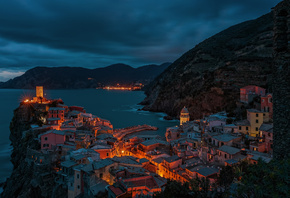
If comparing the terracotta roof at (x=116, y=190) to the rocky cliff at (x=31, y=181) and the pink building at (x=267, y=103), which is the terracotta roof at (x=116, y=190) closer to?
the rocky cliff at (x=31, y=181)

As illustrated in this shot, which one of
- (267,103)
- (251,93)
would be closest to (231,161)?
(267,103)

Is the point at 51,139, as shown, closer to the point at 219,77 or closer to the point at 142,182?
the point at 142,182

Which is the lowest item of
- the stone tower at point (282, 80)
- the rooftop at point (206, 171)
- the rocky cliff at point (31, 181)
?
the rocky cliff at point (31, 181)

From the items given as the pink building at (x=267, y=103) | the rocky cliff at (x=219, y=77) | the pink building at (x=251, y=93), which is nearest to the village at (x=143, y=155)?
the pink building at (x=267, y=103)

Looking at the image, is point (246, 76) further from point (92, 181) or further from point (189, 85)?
point (92, 181)

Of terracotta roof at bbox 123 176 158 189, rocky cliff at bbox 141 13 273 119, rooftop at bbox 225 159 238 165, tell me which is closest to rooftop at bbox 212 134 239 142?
rooftop at bbox 225 159 238 165

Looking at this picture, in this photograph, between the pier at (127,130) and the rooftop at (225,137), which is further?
the pier at (127,130)

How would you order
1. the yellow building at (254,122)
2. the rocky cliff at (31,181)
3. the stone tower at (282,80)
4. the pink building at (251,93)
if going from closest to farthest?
the stone tower at (282,80) < the rocky cliff at (31,181) < the yellow building at (254,122) < the pink building at (251,93)

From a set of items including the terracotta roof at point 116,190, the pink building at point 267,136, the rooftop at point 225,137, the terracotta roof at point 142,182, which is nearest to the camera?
the terracotta roof at point 116,190
